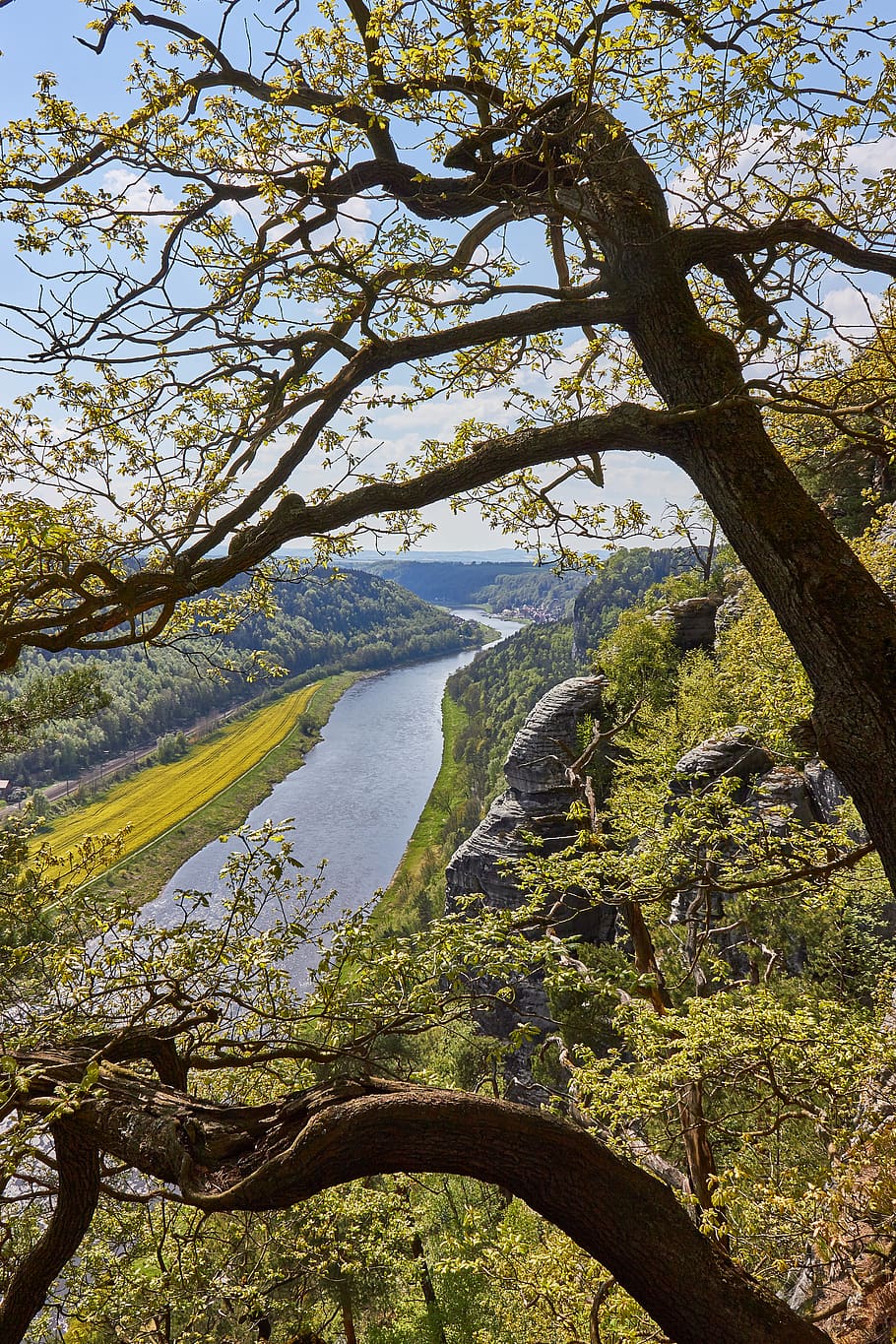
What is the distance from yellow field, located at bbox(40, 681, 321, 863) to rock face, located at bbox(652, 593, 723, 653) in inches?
1143

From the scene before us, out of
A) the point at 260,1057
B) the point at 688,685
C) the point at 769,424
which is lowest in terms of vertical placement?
the point at 688,685

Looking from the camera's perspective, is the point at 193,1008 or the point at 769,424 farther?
the point at 769,424

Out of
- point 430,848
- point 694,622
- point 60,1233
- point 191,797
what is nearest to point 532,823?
point 694,622

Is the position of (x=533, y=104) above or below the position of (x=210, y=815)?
above

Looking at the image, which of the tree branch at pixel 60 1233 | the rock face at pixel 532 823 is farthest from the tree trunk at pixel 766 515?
the rock face at pixel 532 823

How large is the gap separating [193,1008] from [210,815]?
52.3 m

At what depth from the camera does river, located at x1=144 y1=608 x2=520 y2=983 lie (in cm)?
4475

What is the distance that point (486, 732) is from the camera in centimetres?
7406

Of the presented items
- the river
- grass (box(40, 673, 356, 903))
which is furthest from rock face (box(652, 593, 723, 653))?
grass (box(40, 673, 356, 903))

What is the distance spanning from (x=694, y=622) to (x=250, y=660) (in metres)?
26.6

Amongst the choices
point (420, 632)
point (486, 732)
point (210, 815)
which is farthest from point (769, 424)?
point (420, 632)

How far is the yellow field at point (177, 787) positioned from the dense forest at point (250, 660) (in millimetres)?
5827

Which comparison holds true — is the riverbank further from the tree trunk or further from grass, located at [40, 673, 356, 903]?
the tree trunk

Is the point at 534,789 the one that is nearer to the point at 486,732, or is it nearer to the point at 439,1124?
the point at 439,1124
